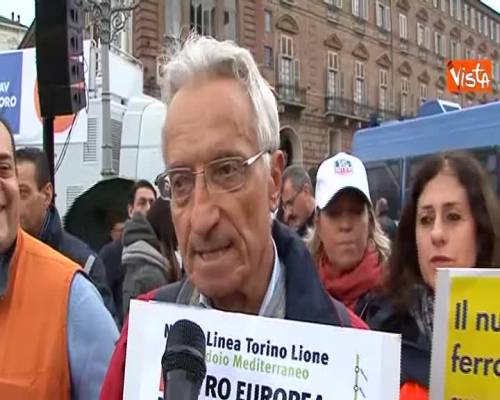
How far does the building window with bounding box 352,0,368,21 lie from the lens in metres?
42.3

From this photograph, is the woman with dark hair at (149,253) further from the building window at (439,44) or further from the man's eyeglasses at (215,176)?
the building window at (439,44)

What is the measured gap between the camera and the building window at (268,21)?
3451cm

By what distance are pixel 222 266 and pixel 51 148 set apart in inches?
150

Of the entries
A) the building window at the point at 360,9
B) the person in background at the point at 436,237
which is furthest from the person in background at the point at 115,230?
the building window at the point at 360,9

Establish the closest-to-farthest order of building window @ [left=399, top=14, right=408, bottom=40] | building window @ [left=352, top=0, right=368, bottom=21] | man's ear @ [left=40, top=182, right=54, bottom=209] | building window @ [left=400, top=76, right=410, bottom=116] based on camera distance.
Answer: man's ear @ [left=40, top=182, right=54, bottom=209], building window @ [left=352, top=0, right=368, bottom=21], building window @ [left=400, top=76, right=410, bottom=116], building window @ [left=399, top=14, right=408, bottom=40]

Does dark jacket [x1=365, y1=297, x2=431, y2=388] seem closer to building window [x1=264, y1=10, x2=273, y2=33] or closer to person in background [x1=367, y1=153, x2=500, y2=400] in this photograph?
person in background [x1=367, y1=153, x2=500, y2=400]

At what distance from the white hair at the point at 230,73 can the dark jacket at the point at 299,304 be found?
0.27m

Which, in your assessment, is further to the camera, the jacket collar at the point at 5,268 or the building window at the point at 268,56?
the building window at the point at 268,56

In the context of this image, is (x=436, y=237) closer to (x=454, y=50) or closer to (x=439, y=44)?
(x=439, y=44)

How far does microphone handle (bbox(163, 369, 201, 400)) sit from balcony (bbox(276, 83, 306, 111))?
34.5 meters

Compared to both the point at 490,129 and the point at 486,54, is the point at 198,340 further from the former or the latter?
the point at 486,54

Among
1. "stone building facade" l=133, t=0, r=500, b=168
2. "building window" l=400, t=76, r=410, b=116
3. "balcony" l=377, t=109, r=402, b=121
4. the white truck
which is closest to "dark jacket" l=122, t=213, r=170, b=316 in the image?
the white truck

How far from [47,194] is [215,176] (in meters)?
2.72

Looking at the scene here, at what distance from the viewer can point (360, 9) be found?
42781mm
